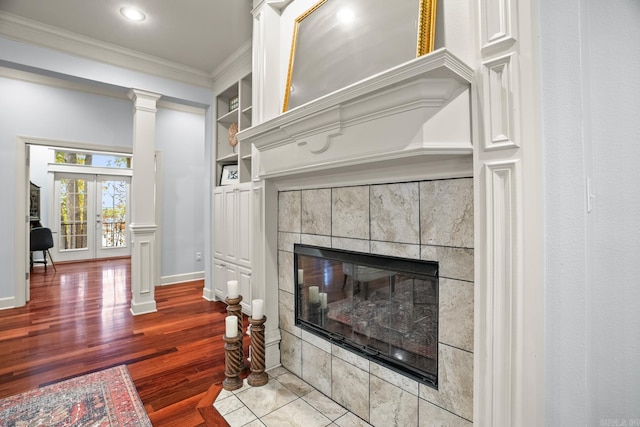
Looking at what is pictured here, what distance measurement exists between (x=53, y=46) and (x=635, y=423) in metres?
4.55

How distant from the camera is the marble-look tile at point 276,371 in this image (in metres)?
2.05

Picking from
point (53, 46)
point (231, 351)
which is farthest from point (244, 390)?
point (53, 46)

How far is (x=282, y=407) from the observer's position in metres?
1.72

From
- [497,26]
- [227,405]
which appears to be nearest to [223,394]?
[227,405]

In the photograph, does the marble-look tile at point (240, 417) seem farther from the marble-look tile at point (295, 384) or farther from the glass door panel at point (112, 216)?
the glass door panel at point (112, 216)

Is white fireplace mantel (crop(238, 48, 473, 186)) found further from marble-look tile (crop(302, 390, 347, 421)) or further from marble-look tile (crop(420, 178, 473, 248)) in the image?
marble-look tile (crop(302, 390, 347, 421))

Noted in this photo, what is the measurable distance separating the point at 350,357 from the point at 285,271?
0.71 meters

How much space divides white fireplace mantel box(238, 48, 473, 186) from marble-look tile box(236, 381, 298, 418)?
4.33ft

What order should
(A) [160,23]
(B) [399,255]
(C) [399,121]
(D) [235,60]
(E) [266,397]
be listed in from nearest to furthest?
(C) [399,121], (B) [399,255], (E) [266,397], (A) [160,23], (D) [235,60]

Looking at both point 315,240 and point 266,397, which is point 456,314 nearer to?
point 315,240

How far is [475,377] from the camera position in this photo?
108 centimetres

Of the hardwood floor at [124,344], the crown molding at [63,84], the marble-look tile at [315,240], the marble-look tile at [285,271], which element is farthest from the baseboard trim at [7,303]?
the marble-look tile at [315,240]

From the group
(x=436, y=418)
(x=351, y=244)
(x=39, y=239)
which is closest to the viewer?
(x=436, y=418)

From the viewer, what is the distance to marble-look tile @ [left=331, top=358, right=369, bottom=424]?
63.0 inches
